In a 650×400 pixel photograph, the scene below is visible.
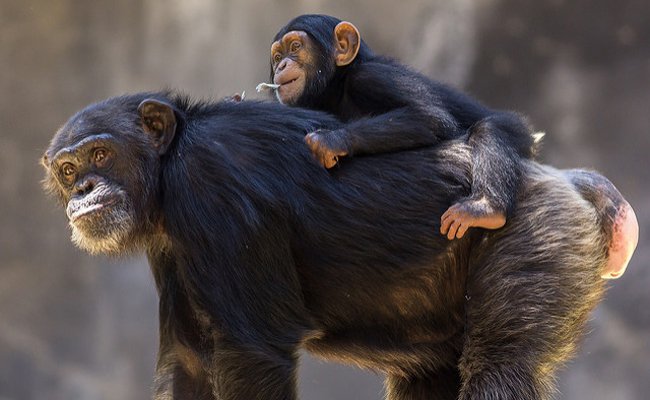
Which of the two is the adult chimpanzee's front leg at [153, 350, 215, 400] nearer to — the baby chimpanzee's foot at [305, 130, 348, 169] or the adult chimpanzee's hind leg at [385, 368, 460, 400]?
the adult chimpanzee's hind leg at [385, 368, 460, 400]

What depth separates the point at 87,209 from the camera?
436cm

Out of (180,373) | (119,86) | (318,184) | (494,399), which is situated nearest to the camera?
(494,399)

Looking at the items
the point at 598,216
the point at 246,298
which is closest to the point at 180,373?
the point at 246,298

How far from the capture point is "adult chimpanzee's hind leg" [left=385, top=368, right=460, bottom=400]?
488 cm

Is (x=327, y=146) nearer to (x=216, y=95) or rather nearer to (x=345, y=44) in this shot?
(x=345, y=44)

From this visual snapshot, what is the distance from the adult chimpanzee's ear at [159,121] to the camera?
4.61 metres

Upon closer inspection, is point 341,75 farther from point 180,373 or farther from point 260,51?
point 260,51

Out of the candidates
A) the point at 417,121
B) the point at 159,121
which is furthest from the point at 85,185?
the point at 417,121

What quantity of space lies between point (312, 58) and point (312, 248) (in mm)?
1284

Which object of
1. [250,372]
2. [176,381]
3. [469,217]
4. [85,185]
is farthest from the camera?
[176,381]

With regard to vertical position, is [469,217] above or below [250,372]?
above

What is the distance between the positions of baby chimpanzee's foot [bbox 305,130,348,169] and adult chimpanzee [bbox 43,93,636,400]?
0.20ft

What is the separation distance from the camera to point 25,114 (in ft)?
31.3

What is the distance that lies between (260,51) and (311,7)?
2.29 feet
